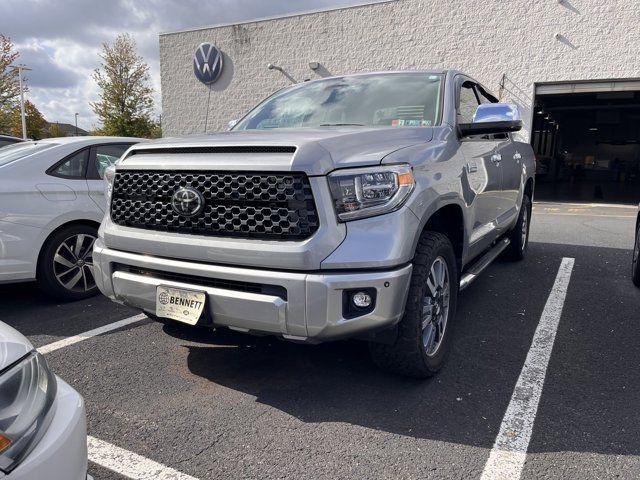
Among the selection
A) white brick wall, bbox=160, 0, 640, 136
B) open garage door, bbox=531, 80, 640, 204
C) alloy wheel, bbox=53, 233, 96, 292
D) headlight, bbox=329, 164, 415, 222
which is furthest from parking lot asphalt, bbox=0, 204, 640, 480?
open garage door, bbox=531, 80, 640, 204

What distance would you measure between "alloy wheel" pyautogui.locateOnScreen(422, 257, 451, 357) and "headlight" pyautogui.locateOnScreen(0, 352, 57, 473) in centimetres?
191

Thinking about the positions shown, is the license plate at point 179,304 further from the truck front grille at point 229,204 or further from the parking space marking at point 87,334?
the parking space marking at point 87,334

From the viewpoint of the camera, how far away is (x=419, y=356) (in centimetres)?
279

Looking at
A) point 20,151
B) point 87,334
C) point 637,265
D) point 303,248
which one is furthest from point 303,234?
point 637,265

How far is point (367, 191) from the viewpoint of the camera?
247 centimetres

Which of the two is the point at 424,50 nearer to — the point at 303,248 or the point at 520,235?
the point at 520,235

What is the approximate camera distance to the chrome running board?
3514mm

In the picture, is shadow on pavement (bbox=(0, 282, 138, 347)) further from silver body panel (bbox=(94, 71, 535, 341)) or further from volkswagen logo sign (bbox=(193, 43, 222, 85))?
volkswagen logo sign (bbox=(193, 43, 222, 85))

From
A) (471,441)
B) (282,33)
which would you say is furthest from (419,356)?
(282,33)

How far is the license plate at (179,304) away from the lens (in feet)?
8.48

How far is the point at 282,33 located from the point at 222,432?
58.6 ft

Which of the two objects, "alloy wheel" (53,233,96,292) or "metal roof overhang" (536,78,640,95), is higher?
"metal roof overhang" (536,78,640,95)

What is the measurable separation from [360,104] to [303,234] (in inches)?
66.6

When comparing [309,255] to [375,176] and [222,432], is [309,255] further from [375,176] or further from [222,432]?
[222,432]
